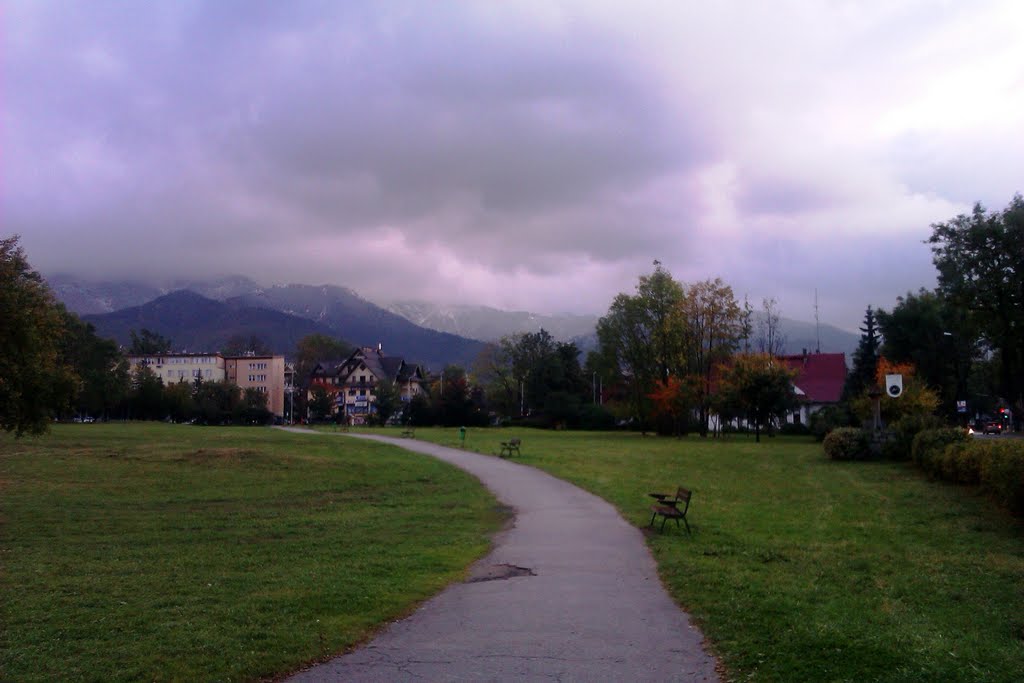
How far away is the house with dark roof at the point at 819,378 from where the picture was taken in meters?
95.6

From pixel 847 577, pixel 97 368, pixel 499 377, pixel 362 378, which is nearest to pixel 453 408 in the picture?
pixel 499 377

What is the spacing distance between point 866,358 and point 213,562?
248 feet

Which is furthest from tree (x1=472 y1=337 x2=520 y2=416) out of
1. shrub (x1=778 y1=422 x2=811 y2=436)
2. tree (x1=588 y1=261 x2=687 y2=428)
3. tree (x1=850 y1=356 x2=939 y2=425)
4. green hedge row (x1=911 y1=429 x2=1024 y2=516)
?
green hedge row (x1=911 y1=429 x2=1024 y2=516)

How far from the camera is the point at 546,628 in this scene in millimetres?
8336

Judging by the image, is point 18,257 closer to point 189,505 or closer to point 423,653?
point 189,505

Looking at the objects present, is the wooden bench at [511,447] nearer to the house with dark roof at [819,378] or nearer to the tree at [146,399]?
the house with dark roof at [819,378]

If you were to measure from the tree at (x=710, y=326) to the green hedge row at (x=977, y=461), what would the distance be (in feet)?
131

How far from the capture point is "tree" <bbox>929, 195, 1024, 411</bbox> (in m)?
29.9

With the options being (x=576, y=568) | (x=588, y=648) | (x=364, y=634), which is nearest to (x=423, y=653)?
(x=364, y=634)

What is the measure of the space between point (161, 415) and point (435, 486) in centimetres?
8988

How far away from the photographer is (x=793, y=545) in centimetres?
1405

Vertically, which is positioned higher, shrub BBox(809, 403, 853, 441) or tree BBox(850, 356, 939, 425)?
tree BBox(850, 356, 939, 425)

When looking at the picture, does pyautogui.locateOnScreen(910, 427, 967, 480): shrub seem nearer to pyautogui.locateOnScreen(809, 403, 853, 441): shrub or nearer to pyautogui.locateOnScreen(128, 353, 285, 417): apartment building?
pyautogui.locateOnScreen(809, 403, 853, 441): shrub

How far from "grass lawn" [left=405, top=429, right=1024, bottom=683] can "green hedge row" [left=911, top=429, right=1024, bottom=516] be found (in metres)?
0.52
